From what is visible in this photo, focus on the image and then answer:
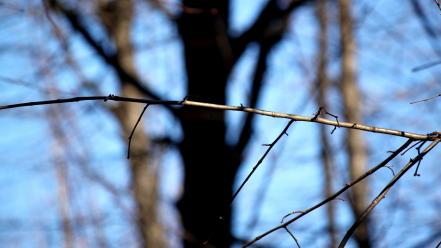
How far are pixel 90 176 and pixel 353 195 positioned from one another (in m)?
1.88

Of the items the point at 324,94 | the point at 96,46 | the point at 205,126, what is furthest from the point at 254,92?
the point at 324,94

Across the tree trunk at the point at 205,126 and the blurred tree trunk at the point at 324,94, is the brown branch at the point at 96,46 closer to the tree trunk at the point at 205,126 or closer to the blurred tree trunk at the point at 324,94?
the tree trunk at the point at 205,126

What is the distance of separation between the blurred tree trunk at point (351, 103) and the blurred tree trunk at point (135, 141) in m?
1.22

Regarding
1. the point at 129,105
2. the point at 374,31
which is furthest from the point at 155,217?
the point at 374,31

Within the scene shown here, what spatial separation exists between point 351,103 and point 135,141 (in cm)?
180

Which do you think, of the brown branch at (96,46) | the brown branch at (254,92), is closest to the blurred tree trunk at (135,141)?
the brown branch at (96,46)

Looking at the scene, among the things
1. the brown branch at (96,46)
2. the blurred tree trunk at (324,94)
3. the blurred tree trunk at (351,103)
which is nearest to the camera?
the brown branch at (96,46)

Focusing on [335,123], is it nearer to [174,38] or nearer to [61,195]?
[174,38]

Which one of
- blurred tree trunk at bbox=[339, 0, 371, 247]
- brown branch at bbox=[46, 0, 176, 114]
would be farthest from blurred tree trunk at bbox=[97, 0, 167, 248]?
blurred tree trunk at bbox=[339, 0, 371, 247]

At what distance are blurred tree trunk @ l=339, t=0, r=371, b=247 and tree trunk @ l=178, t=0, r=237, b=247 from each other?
0.91 m

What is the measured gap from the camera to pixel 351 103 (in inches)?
175

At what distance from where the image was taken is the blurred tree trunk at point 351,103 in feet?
12.7

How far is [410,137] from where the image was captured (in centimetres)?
123

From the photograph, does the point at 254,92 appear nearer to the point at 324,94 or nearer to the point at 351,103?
the point at 324,94
